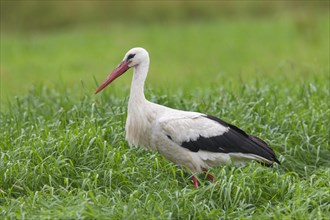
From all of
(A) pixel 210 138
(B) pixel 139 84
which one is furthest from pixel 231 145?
(B) pixel 139 84

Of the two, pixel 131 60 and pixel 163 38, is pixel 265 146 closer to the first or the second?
pixel 131 60

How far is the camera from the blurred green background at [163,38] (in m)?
14.4

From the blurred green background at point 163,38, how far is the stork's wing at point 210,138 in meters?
4.14

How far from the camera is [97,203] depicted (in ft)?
17.2

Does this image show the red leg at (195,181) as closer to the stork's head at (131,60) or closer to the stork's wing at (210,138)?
the stork's wing at (210,138)

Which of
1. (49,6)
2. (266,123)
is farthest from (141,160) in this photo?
(49,6)

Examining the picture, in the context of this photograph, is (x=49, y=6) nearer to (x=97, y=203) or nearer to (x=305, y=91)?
(x=305, y=91)

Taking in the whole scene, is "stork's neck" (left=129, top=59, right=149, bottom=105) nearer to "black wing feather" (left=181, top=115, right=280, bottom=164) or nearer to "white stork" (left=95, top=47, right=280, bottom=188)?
"white stork" (left=95, top=47, right=280, bottom=188)

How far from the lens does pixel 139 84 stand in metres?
6.59

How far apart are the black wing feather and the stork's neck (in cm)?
58

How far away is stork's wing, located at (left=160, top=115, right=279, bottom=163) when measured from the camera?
6.29m

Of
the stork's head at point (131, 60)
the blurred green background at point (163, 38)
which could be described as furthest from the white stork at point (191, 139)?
the blurred green background at point (163, 38)

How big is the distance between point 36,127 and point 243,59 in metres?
9.24

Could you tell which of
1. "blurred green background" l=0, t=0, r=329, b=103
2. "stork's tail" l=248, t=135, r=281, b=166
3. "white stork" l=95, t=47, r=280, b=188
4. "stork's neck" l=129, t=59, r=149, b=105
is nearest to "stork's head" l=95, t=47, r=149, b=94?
"stork's neck" l=129, t=59, r=149, b=105
